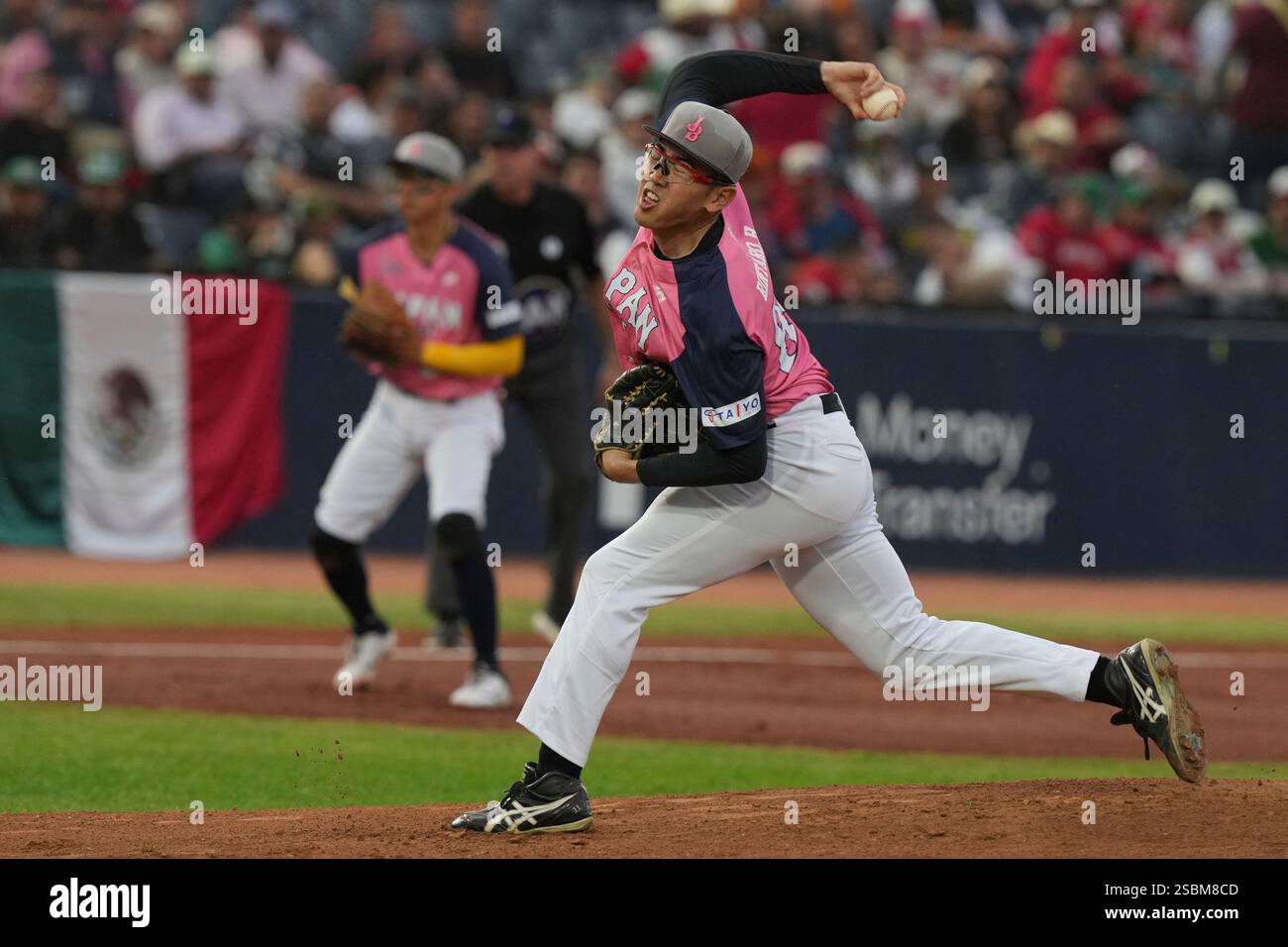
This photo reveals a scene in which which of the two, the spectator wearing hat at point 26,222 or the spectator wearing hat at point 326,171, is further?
the spectator wearing hat at point 326,171

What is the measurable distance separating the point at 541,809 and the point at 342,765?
87.2 inches

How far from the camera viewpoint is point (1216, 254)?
644 inches

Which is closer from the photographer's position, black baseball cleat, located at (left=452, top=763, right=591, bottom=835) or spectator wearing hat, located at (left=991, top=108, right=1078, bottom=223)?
black baseball cleat, located at (left=452, top=763, right=591, bottom=835)

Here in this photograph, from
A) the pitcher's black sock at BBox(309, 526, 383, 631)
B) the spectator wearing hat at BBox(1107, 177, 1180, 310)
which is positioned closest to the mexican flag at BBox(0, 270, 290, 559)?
the pitcher's black sock at BBox(309, 526, 383, 631)

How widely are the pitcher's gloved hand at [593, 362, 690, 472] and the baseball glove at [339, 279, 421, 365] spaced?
318cm

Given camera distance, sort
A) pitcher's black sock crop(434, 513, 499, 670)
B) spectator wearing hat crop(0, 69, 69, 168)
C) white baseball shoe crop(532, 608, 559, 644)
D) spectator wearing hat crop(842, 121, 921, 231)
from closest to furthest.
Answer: pitcher's black sock crop(434, 513, 499, 670)
white baseball shoe crop(532, 608, 559, 644)
spectator wearing hat crop(0, 69, 69, 168)
spectator wearing hat crop(842, 121, 921, 231)

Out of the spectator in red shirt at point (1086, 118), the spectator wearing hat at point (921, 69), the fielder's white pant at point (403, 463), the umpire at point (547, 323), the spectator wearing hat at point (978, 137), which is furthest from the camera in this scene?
the spectator wearing hat at point (921, 69)

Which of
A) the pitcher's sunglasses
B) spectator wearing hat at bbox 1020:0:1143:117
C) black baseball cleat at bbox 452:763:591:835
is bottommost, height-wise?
black baseball cleat at bbox 452:763:591:835

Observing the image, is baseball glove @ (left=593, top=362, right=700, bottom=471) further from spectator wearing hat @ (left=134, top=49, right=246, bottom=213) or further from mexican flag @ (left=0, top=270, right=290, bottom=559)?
spectator wearing hat @ (left=134, top=49, right=246, bottom=213)

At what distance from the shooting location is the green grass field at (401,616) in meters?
12.1

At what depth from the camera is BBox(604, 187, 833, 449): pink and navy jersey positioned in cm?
552

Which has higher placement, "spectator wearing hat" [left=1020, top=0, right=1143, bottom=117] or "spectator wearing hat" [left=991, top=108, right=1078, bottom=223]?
"spectator wearing hat" [left=1020, top=0, right=1143, bottom=117]

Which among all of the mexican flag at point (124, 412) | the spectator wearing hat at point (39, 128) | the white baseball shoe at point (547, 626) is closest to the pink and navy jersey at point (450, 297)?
the white baseball shoe at point (547, 626)

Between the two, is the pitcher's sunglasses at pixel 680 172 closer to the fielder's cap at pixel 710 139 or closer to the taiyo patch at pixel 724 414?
the fielder's cap at pixel 710 139
